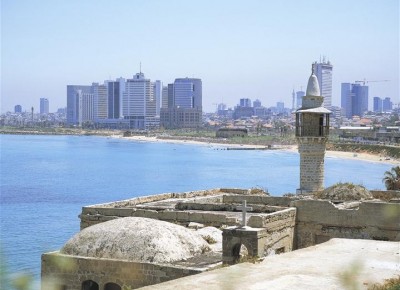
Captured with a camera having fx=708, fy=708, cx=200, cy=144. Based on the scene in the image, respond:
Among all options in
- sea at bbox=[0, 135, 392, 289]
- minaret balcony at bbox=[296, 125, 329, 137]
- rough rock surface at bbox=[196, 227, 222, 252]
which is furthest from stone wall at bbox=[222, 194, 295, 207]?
sea at bbox=[0, 135, 392, 289]

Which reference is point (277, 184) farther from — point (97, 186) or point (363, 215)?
point (363, 215)

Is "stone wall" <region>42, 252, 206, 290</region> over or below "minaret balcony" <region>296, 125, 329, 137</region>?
below

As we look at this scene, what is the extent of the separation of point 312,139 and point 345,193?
13.7 feet

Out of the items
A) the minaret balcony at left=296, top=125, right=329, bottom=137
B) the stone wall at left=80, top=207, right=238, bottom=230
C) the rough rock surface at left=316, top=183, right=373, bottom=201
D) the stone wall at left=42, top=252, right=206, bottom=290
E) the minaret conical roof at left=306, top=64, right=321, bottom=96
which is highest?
the minaret conical roof at left=306, top=64, right=321, bottom=96

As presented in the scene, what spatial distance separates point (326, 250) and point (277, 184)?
211ft

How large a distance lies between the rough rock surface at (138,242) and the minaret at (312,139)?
1035 centimetres

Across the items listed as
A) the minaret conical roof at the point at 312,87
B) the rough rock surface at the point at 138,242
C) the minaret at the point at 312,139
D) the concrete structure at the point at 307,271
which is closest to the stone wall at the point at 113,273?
the rough rock surface at the point at 138,242

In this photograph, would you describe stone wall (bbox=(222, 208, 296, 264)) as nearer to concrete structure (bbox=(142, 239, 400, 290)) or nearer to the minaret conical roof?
concrete structure (bbox=(142, 239, 400, 290))

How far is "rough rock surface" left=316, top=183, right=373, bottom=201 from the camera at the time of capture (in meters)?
21.7

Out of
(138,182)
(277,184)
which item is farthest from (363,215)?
(138,182)

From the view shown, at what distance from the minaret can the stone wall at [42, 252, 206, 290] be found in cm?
1212

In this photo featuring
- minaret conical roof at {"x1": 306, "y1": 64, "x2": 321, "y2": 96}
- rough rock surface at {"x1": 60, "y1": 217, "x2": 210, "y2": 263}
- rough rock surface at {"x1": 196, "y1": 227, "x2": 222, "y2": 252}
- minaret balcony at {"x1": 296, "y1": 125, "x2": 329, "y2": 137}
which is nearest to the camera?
rough rock surface at {"x1": 60, "y1": 217, "x2": 210, "y2": 263}

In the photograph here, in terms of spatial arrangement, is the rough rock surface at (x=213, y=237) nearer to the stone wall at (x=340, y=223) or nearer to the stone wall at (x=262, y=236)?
the stone wall at (x=262, y=236)

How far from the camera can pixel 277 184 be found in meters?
78.4
